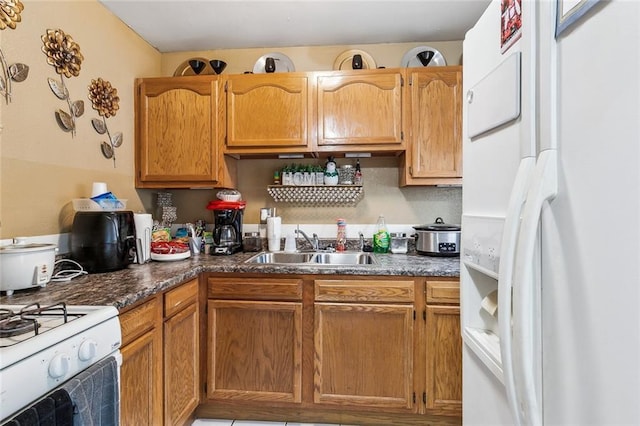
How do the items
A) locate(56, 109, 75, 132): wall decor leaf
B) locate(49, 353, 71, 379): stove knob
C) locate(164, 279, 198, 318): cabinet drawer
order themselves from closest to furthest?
1. locate(49, 353, 71, 379): stove knob
2. locate(164, 279, 198, 318): cabinet drawer
3. locate(56, 109, 75, 132): wall decor leaf

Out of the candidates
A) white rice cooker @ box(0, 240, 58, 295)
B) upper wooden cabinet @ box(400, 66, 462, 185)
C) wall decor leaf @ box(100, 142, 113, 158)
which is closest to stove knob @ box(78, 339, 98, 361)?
white rice cooker @ box(0, 240, 58, 295)

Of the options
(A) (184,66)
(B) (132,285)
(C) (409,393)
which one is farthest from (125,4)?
(C) (409,393)

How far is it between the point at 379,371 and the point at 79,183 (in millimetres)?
1992

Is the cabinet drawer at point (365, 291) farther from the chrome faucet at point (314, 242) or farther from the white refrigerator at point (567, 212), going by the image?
the white refrigerator at point (567, 212)

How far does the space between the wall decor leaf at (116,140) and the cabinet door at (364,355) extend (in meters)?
1.67

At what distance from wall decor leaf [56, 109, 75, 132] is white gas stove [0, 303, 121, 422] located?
1.03 meters

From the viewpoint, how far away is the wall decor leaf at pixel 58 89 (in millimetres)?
1616

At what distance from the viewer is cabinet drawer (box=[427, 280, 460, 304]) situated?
175cm

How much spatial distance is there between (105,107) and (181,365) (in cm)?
161

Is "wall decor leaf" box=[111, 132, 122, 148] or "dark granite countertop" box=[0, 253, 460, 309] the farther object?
"wall decor leaf" box=[111, 132, 122, 148]

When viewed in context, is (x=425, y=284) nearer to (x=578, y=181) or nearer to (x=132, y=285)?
(x=578, y=181)

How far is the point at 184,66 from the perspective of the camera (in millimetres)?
2520

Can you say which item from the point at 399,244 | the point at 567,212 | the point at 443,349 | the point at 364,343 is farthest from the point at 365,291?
the point at 567,212

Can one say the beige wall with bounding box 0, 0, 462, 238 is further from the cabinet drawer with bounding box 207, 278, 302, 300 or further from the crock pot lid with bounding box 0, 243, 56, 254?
the cabinet drawer with bounding box 207, 278, 302, 300
